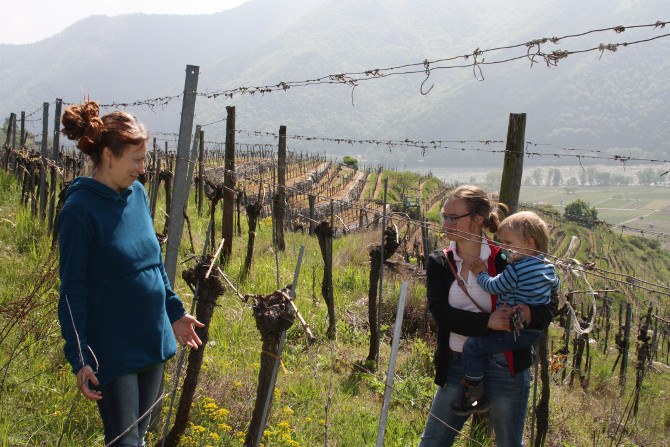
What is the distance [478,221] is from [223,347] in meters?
2.81

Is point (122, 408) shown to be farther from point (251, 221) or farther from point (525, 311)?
point (251, 221)

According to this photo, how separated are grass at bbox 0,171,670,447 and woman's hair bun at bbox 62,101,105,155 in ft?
3.27

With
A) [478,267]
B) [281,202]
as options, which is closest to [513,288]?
[478,267]

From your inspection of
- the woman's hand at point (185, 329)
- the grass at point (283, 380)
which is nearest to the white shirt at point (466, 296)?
the grass at point (283, 380)

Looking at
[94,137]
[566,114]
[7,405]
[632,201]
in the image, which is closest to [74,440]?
[7,405]

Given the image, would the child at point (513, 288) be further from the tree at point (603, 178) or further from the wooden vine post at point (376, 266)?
the tree at point (603, 178)

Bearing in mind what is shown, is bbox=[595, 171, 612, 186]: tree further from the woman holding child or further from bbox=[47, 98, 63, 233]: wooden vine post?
the woman holding child

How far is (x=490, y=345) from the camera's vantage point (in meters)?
2.60

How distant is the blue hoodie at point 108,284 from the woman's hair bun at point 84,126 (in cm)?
14

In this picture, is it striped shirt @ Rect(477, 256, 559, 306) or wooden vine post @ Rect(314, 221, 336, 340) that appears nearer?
striped shirt @ Rect(477, 256, 559, 306)

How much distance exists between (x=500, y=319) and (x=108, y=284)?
5.17 ft

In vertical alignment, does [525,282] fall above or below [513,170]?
below

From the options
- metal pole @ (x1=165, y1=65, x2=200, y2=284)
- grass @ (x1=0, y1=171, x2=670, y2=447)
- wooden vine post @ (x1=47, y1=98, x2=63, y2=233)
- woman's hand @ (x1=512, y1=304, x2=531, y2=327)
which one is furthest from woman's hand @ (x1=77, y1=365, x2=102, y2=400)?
wooden vine post @ (x1=47, y1=98, x2=63, y2=233)

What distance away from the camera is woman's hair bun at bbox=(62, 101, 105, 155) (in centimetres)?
219
